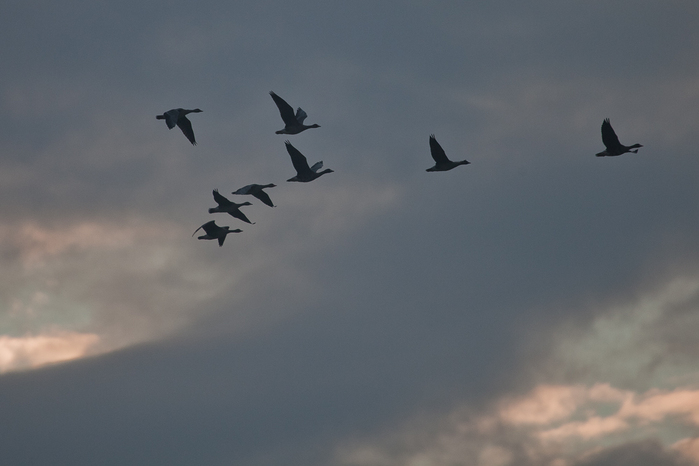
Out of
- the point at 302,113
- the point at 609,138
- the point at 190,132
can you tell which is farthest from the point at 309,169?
the point at 609,138

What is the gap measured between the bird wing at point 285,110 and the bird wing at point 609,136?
775 inches

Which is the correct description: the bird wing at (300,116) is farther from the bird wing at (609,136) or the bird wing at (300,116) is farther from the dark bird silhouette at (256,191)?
the bird wing at (609,136)

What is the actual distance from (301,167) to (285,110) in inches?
158

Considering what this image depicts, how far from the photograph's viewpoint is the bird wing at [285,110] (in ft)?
178

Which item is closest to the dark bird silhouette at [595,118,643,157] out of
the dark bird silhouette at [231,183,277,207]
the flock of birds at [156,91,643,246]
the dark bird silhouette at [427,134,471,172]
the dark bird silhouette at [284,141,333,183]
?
the flock of birds at [156,91,643,246]

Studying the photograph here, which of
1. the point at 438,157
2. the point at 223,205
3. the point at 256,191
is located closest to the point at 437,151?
the point at 438,157

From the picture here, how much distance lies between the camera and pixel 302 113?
55.7m

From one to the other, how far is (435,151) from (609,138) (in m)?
10.3

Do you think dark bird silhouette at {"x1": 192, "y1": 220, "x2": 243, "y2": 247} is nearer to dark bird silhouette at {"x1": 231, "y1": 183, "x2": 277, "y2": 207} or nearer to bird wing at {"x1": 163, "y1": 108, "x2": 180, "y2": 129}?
dark bird silhouette at {"x1": 231, "y1": 183, "x2": 277, "y2": 207}

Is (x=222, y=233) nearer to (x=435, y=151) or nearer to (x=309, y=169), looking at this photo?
(x=309, y=169)

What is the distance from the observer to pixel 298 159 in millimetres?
55344

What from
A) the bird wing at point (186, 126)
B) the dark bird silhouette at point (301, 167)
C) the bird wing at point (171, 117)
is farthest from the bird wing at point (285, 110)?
the bird wing at point (171, 117)

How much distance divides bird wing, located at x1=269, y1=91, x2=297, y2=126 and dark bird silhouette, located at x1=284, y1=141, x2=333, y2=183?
58.9 inches

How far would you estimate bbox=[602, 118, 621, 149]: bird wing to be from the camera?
4825cm
